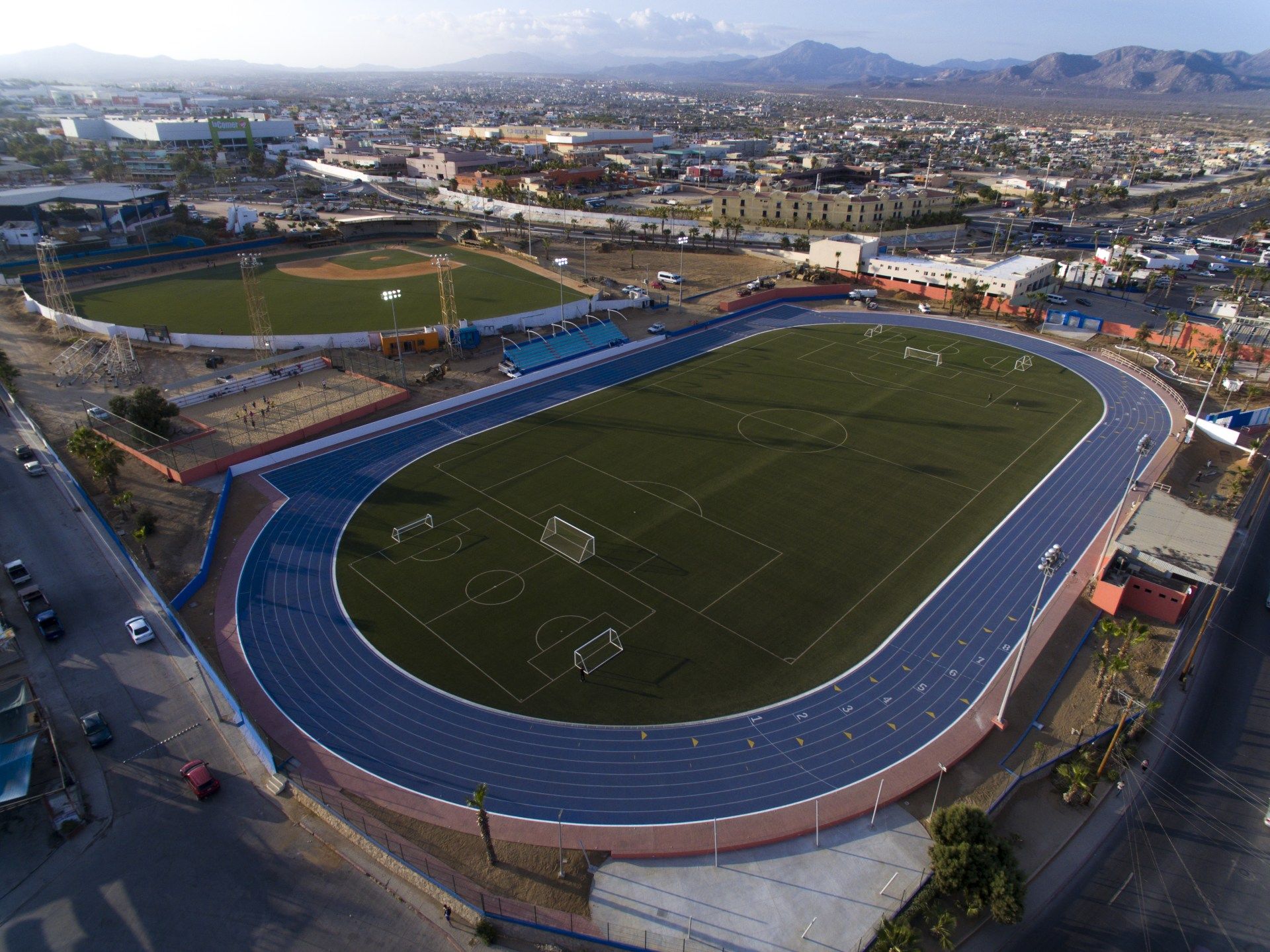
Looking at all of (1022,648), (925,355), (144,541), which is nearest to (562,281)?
(925,355)

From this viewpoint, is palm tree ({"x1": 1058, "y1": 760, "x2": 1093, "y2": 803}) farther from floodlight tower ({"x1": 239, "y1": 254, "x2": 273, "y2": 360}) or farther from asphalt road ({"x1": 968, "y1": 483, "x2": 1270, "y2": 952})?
floodlight tower ({"x1": 239, "y1": 254, "x2": 273, "y2": 360})

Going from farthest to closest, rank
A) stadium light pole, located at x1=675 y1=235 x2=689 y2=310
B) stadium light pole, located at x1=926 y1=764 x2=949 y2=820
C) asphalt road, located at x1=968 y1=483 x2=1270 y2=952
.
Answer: stadium light pole, located at x1=675 y1=235 x2=689 y2=310
stadium light pole, located at x1=926 y1=764 x2=949 y2=820
asphalt road, located at x1=968 y1=483 x2=1270 y2=952

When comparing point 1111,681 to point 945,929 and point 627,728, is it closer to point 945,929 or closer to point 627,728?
point 945,929

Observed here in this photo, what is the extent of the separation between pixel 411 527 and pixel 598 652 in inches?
552

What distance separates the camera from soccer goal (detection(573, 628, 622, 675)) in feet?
92.7

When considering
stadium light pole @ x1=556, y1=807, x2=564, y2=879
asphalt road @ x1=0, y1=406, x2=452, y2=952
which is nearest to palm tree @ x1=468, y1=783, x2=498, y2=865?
stadium light pole @ x1=556, y1=807, x2=564, y2=879

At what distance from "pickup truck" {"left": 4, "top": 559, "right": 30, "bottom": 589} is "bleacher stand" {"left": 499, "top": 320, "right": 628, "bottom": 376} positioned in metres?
32.9

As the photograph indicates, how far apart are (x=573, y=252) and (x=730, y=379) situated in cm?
4976

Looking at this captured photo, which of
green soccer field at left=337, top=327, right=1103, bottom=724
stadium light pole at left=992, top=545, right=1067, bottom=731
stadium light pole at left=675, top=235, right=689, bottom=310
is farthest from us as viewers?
stadium light pole at left=675, top=235, right=689, bottom=310

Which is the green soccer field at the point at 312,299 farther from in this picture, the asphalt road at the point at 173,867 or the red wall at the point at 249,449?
the asphalt road at the point at 173,867

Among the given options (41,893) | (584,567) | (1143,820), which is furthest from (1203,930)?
(41,893)

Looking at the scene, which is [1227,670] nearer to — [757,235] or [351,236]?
[757,235]

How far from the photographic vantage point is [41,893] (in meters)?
20.6

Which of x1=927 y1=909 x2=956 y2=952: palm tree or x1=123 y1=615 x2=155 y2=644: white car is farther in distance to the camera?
x1=123 y1=615 x2=155 y2=644: white car
